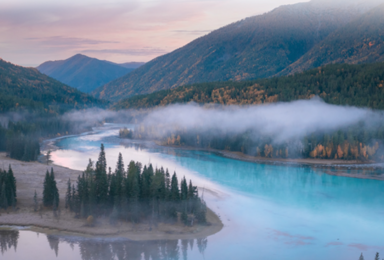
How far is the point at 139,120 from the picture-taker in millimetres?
185375

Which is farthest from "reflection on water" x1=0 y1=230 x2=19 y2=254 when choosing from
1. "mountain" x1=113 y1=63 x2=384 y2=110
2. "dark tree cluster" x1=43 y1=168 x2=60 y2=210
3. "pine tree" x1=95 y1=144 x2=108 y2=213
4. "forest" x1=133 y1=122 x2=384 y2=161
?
"mountain" x1=113 y1=63 x2=384 y2=110

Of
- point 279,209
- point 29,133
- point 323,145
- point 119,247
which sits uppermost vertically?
point 29,133

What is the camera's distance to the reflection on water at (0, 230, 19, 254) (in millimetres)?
38044

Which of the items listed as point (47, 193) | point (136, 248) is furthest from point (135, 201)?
point (47, 193)

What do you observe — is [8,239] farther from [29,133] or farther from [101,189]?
[29,133]

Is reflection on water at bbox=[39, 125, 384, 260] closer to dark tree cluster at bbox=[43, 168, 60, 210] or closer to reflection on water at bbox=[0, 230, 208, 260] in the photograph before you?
reflection on water at bbox=[0, 230, 208, 260]

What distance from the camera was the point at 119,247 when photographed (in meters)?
37.4

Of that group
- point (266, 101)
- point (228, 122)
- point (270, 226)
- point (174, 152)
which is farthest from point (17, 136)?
point (266, 101)

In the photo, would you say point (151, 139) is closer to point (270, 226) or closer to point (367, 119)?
point (367, 119)

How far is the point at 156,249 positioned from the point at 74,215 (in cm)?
1268

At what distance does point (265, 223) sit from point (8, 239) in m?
30.0

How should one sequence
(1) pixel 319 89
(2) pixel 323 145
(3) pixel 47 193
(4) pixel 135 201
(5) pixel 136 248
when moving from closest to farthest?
(5) pixel 136 248 → (4) pixel 135 201 → (3) pixel 47 193 → (2) pixel 323 145 → (1) pixel 319 89

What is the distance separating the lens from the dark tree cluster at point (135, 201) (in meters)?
42.8

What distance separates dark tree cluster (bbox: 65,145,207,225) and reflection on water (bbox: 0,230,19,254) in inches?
271
